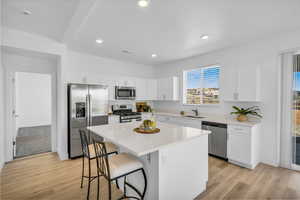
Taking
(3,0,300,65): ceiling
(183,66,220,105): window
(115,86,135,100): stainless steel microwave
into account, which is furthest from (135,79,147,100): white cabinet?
(3,0,300,65): ceiling

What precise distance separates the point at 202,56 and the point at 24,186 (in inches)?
196

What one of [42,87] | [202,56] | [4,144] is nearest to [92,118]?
[4,144]

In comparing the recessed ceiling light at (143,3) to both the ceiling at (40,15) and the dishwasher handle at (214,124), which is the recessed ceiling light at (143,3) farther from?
the dishwasher handle at (214,124)

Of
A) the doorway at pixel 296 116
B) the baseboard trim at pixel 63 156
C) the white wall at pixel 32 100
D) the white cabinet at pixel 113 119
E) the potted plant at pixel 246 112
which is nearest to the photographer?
the doorway at pixel 296 116

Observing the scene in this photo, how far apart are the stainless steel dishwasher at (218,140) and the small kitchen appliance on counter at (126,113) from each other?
2118 mm

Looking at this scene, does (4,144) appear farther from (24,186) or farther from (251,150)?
(251,150)

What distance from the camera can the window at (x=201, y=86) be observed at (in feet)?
13.3

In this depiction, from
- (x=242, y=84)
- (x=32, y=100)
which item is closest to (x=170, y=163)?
(x=242, y=84)

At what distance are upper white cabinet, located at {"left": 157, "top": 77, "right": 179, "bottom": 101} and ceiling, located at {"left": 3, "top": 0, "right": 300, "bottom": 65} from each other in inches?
64.2

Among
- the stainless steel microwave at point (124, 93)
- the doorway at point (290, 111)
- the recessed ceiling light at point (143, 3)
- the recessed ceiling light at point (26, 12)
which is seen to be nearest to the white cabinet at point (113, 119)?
the stainless steel microwave at point (124, 93)

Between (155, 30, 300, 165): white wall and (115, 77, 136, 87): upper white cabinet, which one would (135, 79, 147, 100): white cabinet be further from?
(155, 30, 300, 165): white wall

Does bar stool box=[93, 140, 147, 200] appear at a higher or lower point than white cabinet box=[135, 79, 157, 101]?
lower

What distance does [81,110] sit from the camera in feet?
11.4

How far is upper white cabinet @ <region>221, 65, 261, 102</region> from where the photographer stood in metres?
3.05
